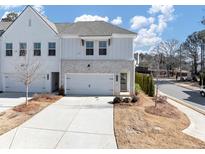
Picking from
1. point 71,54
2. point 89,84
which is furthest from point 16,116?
point 71,54

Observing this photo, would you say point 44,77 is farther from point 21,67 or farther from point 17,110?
point 17,110

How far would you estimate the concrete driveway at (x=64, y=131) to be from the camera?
924cm

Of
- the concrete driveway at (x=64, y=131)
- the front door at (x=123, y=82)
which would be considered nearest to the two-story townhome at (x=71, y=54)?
the front door at (x=123, y=82)

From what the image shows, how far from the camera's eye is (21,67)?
80.9 feet

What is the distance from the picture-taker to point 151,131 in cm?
1112

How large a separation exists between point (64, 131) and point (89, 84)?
43.7 feet

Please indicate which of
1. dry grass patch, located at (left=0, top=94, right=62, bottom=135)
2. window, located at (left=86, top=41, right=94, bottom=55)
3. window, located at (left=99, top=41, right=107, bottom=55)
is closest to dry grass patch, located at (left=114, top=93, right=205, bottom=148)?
dry grass patch, located at (left=0, top=94, right=62, bottom=135)

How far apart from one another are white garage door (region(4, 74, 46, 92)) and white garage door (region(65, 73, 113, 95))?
2.68 m

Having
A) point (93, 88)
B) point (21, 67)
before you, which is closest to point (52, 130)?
point (93, 88)

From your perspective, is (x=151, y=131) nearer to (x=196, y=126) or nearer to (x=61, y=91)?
(x=196, y=126)

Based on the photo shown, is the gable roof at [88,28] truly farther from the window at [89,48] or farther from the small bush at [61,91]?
the small bush at [61,91]

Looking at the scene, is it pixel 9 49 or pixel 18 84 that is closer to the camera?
pixel 9 49

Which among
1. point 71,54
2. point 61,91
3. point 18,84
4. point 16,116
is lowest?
point 16,116

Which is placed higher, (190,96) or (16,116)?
(16,116)
